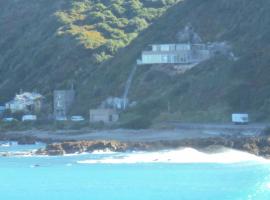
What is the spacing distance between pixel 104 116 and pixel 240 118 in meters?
14.3

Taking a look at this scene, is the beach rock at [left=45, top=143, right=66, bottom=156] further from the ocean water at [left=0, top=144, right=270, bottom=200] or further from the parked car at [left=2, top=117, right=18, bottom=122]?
the parked car at [left=2, top=117, right=18, bottom=122]

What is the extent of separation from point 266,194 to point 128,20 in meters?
66.9

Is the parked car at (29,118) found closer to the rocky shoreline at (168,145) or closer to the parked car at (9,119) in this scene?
the parked car at (9,119)

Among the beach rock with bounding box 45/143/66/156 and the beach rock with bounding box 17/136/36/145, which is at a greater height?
the beach rock with bounding box 17/136/36/145

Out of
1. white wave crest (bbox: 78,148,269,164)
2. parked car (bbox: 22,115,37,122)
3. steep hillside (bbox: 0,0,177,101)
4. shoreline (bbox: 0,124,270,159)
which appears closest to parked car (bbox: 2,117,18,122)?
parked car (bbox: 22,115,37,122)

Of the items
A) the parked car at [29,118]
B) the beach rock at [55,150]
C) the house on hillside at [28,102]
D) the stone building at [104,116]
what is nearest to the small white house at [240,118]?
the beach rock at [55,150]

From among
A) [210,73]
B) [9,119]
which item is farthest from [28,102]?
[210,73]

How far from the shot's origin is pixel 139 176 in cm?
4297

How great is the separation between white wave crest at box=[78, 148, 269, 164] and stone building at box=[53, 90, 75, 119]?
2634cm

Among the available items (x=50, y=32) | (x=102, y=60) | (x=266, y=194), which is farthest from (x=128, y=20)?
(x=266, y=194)

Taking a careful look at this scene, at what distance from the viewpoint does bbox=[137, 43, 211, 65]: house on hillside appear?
75.4 metres

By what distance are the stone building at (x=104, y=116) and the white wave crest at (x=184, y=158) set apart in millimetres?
16192

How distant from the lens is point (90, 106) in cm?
7512

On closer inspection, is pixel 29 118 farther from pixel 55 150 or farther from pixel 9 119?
pixel 55 150
